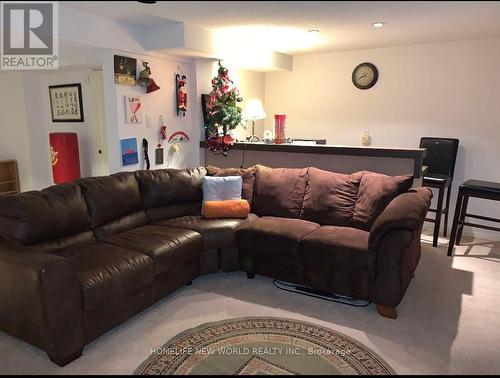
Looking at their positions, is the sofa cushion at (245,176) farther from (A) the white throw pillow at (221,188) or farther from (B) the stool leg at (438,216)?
(B) the stool leg at (438,216)

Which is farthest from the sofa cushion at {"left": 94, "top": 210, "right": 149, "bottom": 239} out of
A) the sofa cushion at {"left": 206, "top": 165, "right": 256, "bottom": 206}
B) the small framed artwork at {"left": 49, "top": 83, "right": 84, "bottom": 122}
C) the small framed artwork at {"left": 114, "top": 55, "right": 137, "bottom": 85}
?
the small framed artwork at {"left": 49, "top": 83, "right": 84, "bottom": 122}

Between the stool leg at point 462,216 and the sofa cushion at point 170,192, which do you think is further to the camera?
the stool leg at point 462,216

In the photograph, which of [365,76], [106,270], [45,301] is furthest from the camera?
[365,76]

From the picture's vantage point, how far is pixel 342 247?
2.61 meters

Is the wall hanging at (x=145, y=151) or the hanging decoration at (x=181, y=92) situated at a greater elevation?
the hanging decoration at (x=181, y=92)

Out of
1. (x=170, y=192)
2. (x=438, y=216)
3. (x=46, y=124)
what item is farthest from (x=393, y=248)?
(x=46, y=124)

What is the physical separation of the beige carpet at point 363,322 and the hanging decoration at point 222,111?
156 centimetres

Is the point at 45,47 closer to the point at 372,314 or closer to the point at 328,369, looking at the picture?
the point at 328,369

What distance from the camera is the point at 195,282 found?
3.02m

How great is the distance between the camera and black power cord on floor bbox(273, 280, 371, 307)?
8.79ft

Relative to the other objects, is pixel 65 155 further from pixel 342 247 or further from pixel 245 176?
pixel 342 247

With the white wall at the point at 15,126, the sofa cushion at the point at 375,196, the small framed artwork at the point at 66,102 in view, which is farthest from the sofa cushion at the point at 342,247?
the white wall at the point at 15,126

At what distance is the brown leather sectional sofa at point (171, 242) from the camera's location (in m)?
2.00

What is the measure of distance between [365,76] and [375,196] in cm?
226
